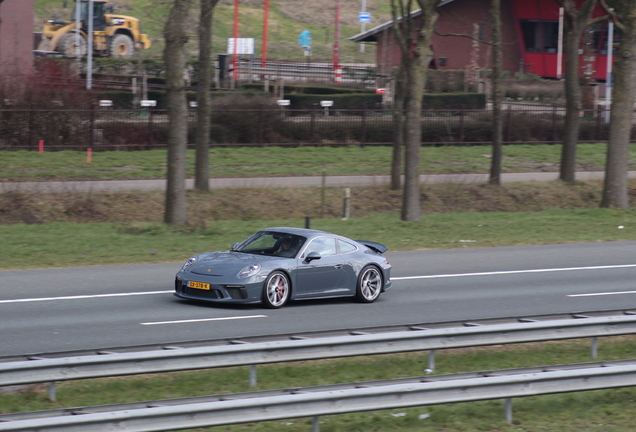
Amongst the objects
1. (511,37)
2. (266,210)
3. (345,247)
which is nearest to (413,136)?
(266,210)

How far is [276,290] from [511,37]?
65.3 metres

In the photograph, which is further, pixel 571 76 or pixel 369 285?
pixel 571 76

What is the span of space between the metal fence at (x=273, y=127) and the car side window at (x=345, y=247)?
1926cm

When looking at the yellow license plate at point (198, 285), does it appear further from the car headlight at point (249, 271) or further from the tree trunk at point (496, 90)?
the tree trunk at point (496, 90)

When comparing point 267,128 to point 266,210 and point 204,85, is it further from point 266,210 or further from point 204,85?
point 204,85

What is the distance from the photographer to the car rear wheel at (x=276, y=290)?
1265 cm

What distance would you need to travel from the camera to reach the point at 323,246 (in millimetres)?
13648

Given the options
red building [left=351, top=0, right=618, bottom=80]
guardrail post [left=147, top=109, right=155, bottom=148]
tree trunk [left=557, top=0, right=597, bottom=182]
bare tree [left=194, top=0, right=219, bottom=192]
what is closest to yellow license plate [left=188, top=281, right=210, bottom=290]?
bare tree [left=194, top=0, right=219, bottom=192]

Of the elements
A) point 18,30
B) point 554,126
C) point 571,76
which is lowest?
point 554,126

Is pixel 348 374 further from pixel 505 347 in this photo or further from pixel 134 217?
pixel 134 217

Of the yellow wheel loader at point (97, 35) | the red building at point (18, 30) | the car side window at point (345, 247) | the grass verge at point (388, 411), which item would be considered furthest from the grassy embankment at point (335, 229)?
the yellow wheel loader at point (97, 35)

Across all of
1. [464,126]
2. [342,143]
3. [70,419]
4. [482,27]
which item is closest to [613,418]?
[70,419]

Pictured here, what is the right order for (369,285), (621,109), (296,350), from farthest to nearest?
(621,109), (369,285), (296,350)

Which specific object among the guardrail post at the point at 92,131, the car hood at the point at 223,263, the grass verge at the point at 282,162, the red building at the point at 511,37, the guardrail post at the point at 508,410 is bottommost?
the guardrail post at the point at 508,410
